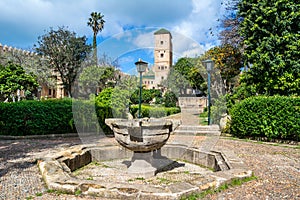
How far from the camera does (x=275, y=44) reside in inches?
421

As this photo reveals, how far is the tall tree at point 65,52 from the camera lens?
26.7 m

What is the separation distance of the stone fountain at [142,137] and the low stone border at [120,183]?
113cm

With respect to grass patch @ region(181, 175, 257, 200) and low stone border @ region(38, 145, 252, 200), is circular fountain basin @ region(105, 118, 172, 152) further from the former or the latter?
grass patch @ region(181, 175, 257, 200)

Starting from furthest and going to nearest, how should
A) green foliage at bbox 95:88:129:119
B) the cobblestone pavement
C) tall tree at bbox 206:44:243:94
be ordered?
1. tall tree at bbox 206:44:243:94
2. green foliage at bbox 95:88:129:119
3. the cobblestone pavement

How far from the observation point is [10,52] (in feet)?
101

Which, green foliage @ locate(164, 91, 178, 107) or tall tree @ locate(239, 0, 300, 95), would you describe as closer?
green foliage @ locate(164, 91, 178, 107)

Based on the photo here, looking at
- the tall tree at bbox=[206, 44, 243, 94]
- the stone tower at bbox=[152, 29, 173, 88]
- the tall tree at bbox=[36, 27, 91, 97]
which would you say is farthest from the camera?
the tall tree at bbox=[36, 27, 91, 97]

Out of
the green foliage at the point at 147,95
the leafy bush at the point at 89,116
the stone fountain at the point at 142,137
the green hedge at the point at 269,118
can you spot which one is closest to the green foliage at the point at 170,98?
the green foliage at the point at 147,95

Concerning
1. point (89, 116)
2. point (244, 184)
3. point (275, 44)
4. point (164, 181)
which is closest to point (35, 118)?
point (89, 116)

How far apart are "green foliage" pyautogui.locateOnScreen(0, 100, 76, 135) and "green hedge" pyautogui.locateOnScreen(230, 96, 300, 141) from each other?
6890 millimetres

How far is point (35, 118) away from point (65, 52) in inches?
745

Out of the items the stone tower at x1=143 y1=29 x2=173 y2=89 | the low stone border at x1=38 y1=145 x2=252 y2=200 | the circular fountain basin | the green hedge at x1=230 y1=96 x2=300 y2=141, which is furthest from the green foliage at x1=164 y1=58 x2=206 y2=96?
the green hedge at x1=230 y1=96 x2=300 y2=141

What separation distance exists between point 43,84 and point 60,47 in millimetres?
9941

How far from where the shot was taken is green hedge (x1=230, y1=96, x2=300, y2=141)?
8.49 meters
